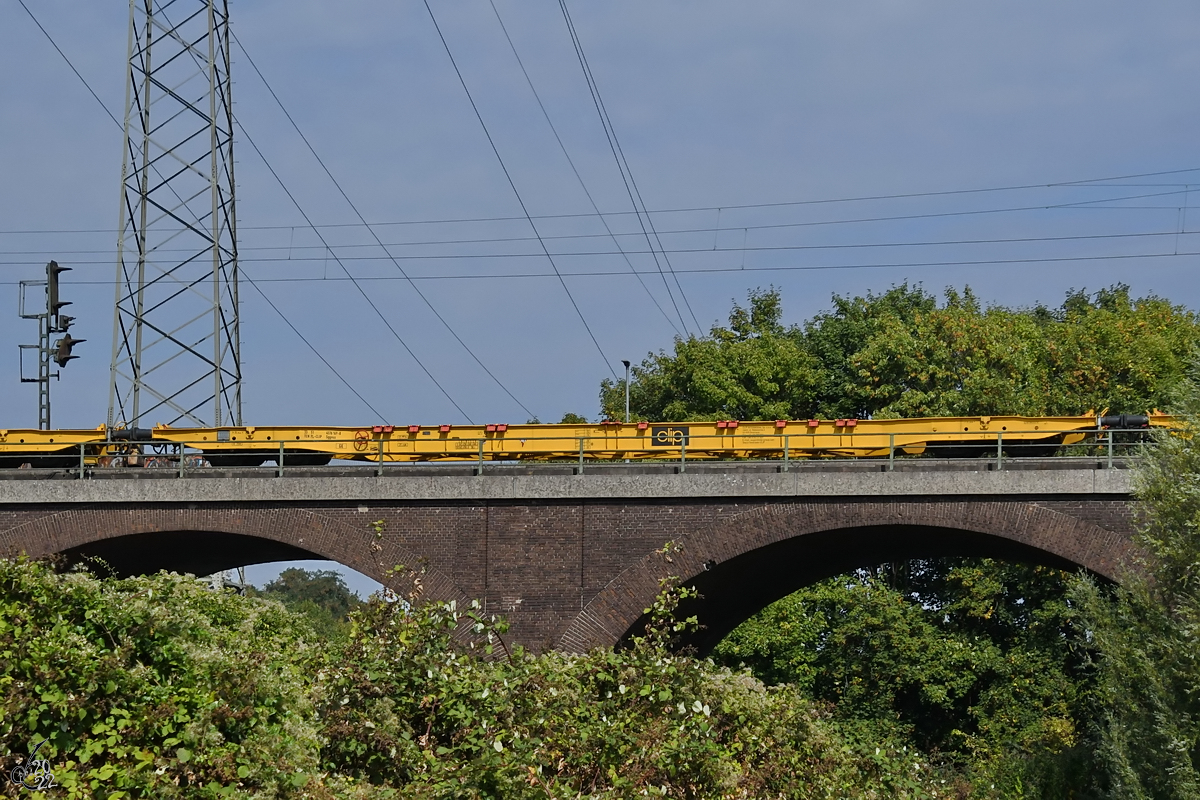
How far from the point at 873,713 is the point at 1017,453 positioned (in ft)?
51.9

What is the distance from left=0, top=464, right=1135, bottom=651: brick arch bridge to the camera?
21656mm

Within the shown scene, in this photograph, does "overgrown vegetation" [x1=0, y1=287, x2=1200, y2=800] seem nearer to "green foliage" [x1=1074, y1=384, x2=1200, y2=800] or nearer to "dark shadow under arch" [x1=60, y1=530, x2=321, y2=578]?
"green foliage" [x1=1074, y1=384, x2=1200, y2=800]

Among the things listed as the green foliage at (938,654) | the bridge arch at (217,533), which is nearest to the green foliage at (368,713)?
the bridge arch at (217,533)

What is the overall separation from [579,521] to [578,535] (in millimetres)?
245

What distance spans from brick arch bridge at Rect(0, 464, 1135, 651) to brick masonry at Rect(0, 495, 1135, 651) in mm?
25

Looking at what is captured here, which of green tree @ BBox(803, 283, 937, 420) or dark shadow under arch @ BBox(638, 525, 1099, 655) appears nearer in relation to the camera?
dark shadow under arch @ BBox(638, 525, 1099, 655)

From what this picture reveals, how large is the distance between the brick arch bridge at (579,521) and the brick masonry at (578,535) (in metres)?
0.02

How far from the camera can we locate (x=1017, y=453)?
1047 inches

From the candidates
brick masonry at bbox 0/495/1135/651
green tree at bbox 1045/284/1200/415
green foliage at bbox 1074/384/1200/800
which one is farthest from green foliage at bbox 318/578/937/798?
green tree at bbox 1045/284/1200/415

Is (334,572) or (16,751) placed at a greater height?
(16,751)

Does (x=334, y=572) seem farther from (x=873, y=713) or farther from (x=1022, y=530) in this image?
(x=1022, y=530)

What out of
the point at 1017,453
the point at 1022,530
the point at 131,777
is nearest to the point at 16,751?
the point at 131,777

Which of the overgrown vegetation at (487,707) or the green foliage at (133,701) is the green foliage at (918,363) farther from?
the green foliage at (133,701)

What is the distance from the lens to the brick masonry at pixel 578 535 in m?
21.7
